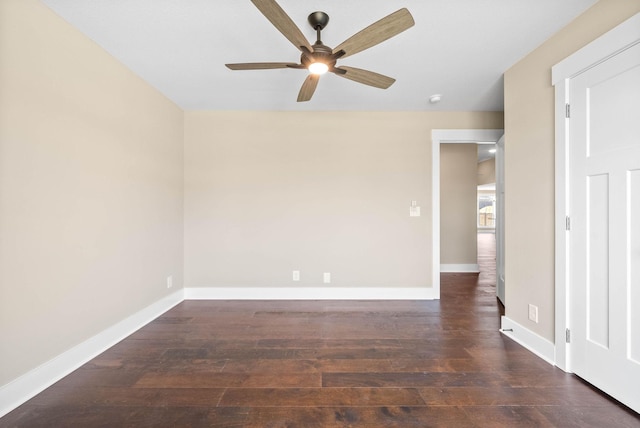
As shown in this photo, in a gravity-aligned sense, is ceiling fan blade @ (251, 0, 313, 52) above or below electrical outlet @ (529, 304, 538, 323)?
above

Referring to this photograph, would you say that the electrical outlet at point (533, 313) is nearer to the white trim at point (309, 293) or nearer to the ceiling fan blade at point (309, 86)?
the white trim at point (309, 293)

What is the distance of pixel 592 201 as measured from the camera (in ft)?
5.59

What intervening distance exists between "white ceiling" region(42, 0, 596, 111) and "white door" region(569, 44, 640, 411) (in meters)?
0.59

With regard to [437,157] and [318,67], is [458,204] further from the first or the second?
[318,67]

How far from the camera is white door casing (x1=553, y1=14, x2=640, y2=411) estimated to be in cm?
150

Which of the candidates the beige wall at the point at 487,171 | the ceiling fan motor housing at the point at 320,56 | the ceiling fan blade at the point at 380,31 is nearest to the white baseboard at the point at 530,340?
the ceiling fan blade at the point at 380,31

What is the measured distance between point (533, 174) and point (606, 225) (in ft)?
2.11

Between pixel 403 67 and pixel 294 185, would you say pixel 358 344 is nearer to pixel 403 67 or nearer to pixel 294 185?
pixel 294 185

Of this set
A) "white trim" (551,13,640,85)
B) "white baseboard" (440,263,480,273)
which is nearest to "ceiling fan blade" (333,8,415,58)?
"white trim" (551,13,640,85)

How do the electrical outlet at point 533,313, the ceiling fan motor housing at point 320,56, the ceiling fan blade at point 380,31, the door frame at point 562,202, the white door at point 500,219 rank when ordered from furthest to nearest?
the white door at point 500,219, the electrical outlet at point 533,313, the door frame at point 562,202, the ceiling fan motor housing at point 320,56, the ceiling fan blade at point 380,31

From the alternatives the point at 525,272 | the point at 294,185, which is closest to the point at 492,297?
the point at 525,272

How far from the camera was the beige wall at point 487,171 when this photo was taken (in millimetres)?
8438

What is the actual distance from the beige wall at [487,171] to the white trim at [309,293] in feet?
22.5

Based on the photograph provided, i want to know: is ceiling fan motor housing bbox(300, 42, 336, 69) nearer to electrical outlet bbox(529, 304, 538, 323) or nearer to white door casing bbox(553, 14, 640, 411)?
white door casing bbox(553, 14, 640, 411)
